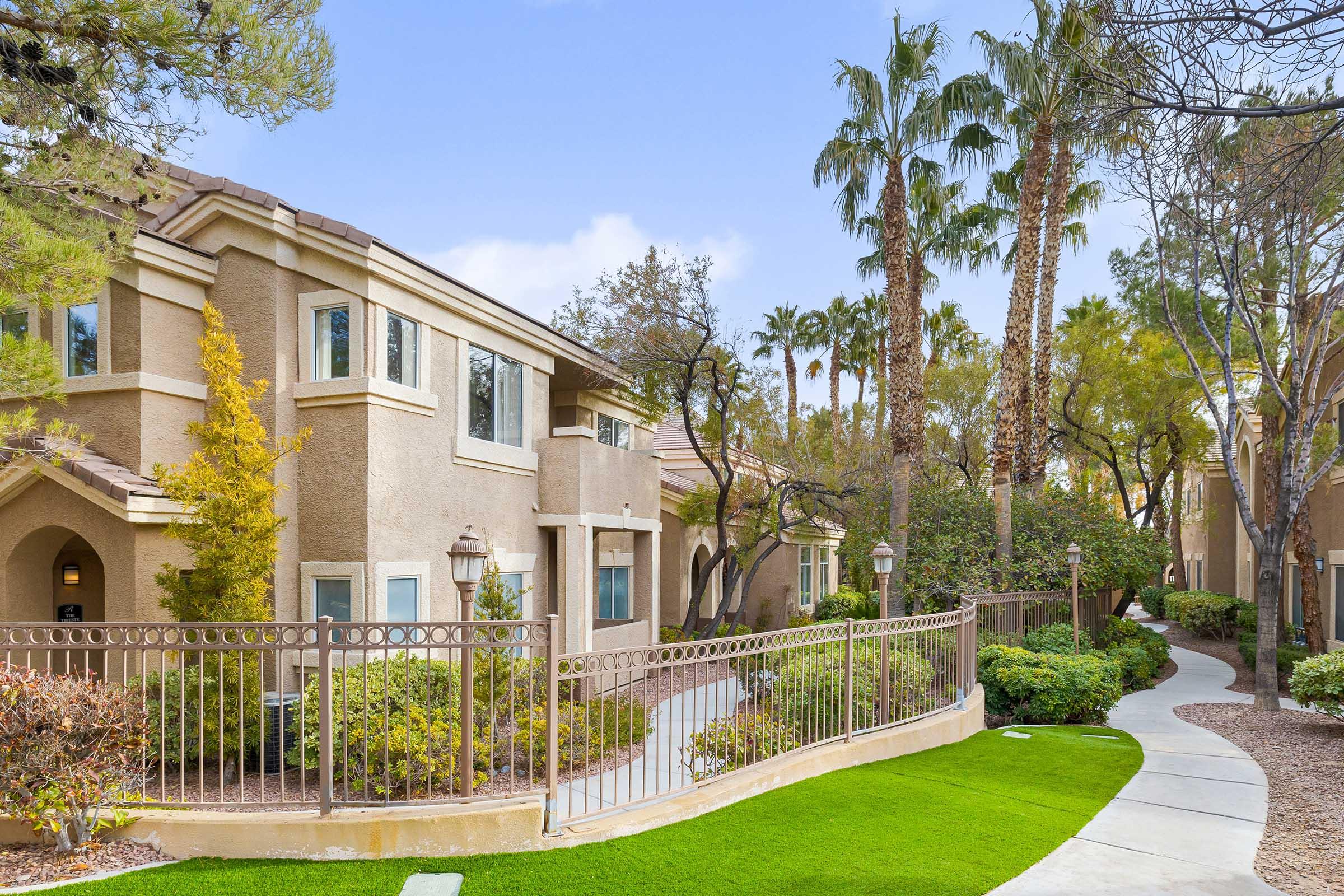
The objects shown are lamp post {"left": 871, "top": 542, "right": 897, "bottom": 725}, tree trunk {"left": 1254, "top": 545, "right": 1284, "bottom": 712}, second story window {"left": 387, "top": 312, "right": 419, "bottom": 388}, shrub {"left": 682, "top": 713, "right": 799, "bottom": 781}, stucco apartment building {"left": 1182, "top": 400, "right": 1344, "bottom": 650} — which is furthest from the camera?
stucco apartment building {"left": 1182, "top": 400, "right": 1344, "bottom": 650}

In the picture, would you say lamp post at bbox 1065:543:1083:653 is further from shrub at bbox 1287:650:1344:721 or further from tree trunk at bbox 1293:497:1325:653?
tree trunk at bbox 1293:497:1325:653

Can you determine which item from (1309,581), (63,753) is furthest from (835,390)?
(63,753)

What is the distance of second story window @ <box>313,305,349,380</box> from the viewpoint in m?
11.4

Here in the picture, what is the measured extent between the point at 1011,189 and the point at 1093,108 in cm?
1768

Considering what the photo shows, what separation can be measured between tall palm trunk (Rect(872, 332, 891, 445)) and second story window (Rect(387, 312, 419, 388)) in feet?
67.3

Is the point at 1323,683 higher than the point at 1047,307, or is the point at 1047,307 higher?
the point at 1047,307

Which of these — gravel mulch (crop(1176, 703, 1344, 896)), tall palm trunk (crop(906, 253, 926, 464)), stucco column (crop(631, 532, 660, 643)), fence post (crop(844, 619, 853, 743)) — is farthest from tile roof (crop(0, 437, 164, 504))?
tall palm trunk (crop(906, 253, 926, 464))

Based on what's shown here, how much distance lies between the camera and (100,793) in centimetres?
623

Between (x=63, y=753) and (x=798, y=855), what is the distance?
17.0ft

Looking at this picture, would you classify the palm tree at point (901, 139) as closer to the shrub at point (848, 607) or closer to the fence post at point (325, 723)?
the shrub at point (848, 607)

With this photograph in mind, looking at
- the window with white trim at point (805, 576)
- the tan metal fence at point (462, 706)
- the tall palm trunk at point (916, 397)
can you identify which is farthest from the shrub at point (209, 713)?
the window with white trim at point (805, 576)

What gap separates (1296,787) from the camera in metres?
9.16

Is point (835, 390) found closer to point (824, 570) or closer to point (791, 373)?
point (791, 373)

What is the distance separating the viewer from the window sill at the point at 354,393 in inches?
434
